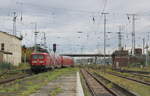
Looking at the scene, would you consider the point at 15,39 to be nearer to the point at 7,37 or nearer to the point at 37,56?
the point at 7,37

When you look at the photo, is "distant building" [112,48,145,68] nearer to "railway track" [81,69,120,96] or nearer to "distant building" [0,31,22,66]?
"distant building" [0,31,22,66]

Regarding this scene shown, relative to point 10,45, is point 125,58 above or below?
below

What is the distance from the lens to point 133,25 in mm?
66312

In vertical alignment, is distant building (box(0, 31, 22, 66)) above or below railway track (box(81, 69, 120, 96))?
above

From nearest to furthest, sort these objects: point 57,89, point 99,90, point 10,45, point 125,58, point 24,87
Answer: point 57,89 < point 24,87 < point 99,90 < point 10,45 < point 125,58

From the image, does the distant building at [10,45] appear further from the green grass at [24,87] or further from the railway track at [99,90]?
→ the railway track at [99,90]

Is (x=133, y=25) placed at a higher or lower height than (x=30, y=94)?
higher

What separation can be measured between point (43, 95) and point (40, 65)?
34.7 metres

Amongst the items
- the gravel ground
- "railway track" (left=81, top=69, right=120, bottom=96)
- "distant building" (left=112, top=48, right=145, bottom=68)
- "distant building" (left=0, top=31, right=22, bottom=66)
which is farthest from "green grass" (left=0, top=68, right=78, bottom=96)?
"distant building" (left=112, top=48, right=145, bottom=68)

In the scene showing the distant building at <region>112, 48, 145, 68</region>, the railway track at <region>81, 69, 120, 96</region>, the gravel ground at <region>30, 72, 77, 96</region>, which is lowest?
the railway track at <region>81, 69, 120, 96</region>

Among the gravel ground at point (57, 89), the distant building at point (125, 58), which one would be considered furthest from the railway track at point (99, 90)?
the distant building at point (125, 58)

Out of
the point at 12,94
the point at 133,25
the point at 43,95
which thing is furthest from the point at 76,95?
the point at 133,25

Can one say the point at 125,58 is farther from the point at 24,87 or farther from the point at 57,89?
the point at 57,89

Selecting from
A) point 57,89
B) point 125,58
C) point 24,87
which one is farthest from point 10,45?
point 57,89
